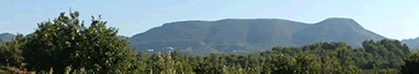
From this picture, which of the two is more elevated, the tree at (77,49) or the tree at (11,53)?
the tree at (77,49)

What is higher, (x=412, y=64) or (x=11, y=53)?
(x=412, y=64)

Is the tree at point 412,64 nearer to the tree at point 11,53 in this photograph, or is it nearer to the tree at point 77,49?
the tree at point 77,49

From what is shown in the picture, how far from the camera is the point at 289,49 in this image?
19912 cm

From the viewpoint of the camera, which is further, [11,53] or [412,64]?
[11,53]

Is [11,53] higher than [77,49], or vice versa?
[77,49]

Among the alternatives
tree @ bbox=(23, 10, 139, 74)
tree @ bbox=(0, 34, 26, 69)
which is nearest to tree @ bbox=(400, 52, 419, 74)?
tree @ bbox=(23, 10, 139, 74)

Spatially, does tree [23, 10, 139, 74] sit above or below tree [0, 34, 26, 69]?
above

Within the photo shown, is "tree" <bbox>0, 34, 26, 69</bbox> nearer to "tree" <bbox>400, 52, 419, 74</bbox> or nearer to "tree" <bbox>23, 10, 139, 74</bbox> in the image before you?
"tree" <bbox>23, 10, 139, 74</bbox>

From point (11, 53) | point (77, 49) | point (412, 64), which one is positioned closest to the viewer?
point (412, 64)

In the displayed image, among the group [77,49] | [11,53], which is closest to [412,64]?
[77,49]

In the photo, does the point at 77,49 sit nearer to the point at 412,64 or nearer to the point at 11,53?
the point at 412,64

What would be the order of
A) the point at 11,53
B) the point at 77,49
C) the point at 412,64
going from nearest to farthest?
the point at 412,64, the point at 77,49, the point at 11,53

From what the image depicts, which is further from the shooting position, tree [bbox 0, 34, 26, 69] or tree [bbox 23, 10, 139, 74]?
tree [bbox 0, 34, 26, 69]

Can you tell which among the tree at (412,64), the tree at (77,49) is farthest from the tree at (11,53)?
the tree at (412,64)
